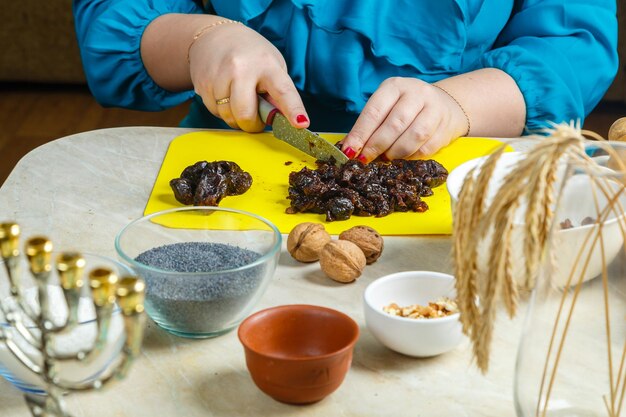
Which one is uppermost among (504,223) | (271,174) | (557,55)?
(504,223)

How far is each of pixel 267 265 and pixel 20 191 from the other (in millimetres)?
568

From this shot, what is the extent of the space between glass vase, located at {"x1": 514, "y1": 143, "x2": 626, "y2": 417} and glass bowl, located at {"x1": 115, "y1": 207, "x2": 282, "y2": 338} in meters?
0.32

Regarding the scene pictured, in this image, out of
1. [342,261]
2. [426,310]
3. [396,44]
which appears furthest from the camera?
[396,44]

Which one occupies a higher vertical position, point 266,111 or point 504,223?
point 504,223

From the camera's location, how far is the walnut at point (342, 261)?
3.55ft

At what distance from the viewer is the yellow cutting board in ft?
4.23

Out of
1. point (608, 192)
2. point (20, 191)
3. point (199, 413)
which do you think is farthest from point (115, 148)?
point (608, 192)

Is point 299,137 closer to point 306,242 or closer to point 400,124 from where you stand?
point 400,124

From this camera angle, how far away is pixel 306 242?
1134 millimetres

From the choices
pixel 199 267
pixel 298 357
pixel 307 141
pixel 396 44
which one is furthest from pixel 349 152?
pixel 298 357

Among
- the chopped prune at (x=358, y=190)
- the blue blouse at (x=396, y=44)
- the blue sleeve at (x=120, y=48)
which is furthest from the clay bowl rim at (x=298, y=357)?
the blue sleeve at (x=120, y=48)

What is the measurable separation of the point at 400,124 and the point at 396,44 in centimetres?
27

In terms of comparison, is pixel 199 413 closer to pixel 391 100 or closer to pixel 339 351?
pixel 339 351

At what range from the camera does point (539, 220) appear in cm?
63
